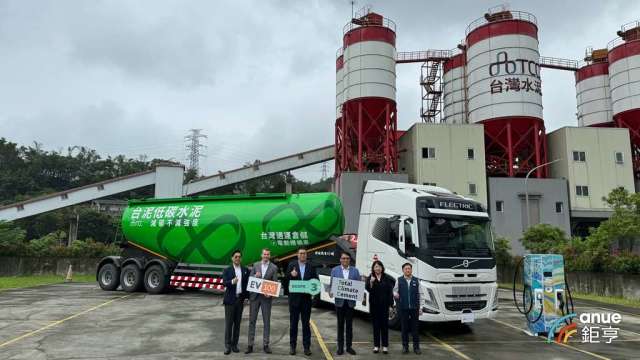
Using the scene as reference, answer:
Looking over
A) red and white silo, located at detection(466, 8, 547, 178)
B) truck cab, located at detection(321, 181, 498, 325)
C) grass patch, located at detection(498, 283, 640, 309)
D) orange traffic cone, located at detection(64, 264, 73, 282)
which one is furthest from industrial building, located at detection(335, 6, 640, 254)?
truck cab, located at detection(321, 181, 498, 325)

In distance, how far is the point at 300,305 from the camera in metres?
8.91

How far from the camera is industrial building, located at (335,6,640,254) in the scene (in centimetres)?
4212

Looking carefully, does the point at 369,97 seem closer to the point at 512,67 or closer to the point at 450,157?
the point at 450,157

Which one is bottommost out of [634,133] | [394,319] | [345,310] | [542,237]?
[394,319]

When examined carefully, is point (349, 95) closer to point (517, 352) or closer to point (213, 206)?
point (213, 206)

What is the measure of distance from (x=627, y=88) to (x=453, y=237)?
46.7 meters

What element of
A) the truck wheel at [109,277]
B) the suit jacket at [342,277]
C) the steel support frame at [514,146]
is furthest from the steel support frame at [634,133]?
the truck wheel at [109,277]

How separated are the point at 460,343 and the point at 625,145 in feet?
144

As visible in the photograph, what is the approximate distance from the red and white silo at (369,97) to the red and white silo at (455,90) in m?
11.3

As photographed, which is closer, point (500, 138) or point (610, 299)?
point (610, 299)

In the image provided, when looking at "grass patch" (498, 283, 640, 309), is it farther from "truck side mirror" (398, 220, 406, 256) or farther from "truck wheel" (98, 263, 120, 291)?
"truck wheel" (98, 263, 120, 291)

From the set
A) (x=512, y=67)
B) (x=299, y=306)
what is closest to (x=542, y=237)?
(x=512, y=67)

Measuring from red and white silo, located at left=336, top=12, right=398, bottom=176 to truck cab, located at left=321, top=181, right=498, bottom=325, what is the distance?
97.0 ft

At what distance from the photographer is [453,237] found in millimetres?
11125
